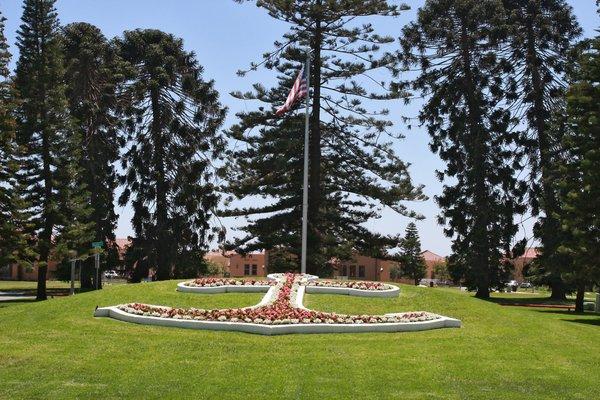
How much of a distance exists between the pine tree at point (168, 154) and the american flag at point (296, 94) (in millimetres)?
19583

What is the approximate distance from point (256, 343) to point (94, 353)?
2.79 m

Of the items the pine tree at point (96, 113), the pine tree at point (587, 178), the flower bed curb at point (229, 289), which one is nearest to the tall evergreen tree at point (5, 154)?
the pine tree at point (96, 113)

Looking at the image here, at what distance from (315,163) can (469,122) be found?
11.5 metres

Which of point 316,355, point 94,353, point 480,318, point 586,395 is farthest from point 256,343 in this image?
point 480,318

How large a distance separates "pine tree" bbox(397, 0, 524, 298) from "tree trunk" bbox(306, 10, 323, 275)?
26.6 feet

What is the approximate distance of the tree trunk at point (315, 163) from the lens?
113ft

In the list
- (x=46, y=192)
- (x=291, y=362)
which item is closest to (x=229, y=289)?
(x=291, y=362)

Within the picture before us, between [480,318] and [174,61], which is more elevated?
[174,61]

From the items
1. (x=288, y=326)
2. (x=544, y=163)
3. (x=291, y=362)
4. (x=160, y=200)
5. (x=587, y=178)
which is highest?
(x=544, y=163)

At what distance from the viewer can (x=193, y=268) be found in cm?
4322

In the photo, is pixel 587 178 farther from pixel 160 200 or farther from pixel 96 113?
pixel 96 113

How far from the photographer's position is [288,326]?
13797mm

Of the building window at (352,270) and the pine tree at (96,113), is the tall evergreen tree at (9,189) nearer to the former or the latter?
the pine tree at (96,113)

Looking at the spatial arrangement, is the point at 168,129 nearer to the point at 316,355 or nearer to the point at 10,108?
the point at 10,108
